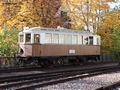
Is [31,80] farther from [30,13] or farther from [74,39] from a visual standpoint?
[30,13]

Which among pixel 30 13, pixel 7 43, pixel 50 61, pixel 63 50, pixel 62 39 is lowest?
pixel 50 61

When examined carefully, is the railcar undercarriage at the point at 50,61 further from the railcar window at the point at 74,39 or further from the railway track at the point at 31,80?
the railway track at the point at 31,80

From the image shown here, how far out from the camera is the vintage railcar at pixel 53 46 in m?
19.9

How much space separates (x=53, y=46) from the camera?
20.8m

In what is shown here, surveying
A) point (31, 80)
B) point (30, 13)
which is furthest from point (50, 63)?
point (31, 80)

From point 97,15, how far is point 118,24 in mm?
5845

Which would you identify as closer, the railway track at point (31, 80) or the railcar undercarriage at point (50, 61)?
the railway track at point (31, 80)

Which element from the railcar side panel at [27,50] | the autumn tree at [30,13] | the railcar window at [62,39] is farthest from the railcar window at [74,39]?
the railcar side panel at [27,50]

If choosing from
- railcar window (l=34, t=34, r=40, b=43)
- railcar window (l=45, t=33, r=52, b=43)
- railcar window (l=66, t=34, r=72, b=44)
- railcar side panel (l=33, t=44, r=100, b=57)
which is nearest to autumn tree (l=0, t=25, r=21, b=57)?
railcar window (l=34, t=34, r=40, b=43)

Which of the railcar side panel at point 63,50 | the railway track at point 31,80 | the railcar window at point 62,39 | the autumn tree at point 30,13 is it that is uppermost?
the autumn tree at point 30,13

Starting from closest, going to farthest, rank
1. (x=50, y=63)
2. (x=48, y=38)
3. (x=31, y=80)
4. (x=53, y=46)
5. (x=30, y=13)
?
(x=31, y=80), (x=48, y=38), (x=53, y=46), (x=50, y=63), (x=30, y=13)

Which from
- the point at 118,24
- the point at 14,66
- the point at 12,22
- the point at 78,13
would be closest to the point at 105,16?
the point at 78,13

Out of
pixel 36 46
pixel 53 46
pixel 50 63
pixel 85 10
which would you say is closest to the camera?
pixel 36 46

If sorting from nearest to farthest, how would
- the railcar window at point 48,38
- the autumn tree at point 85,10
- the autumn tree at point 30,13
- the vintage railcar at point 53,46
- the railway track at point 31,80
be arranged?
the railway track at point 31,80 → the vintage railcar at point 53,46 → the railcar window at point 48,38 → the autumn tree at point 30,13 → the autumn tree at point 85,10
